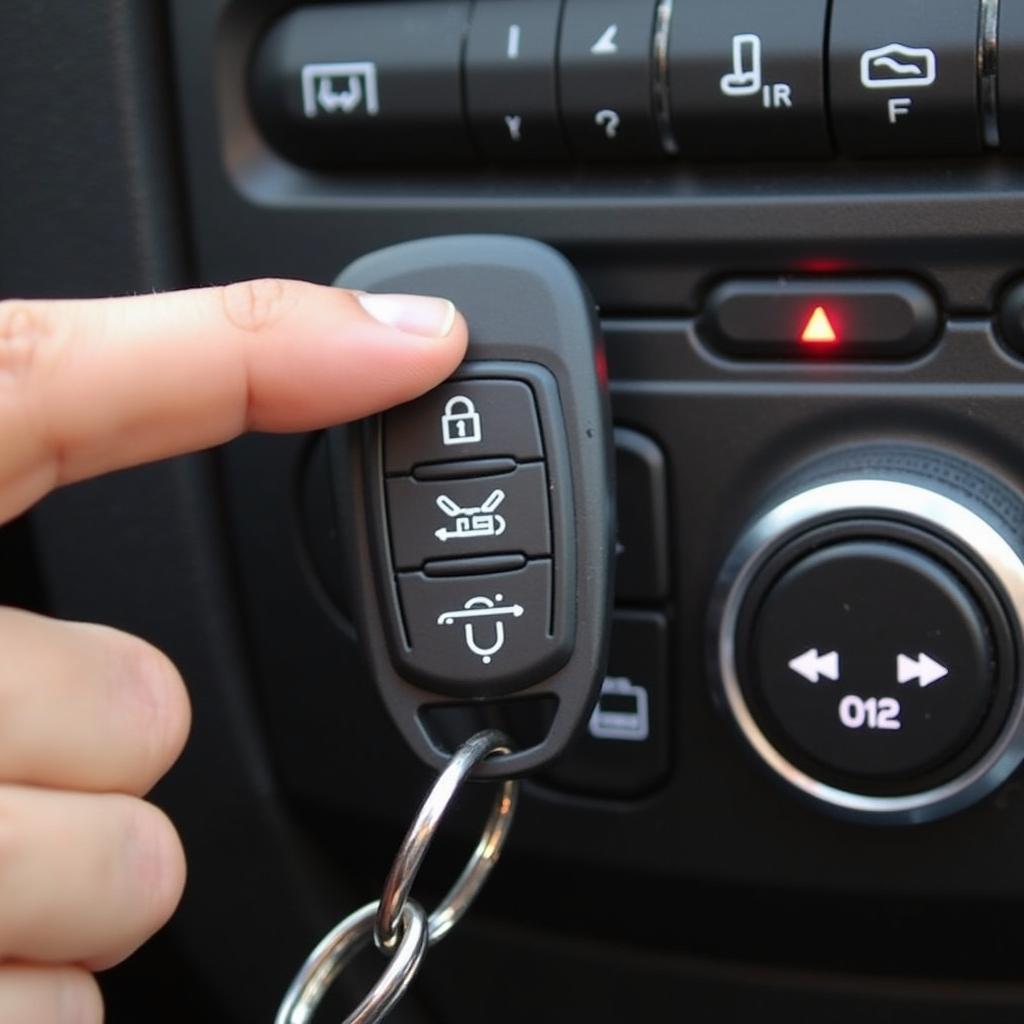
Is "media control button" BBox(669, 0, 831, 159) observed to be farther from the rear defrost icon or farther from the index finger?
the index finger

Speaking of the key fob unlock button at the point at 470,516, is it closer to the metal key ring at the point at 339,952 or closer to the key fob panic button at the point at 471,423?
the key fob panic button at the point at 471,423

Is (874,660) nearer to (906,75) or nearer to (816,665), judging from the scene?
(816,665)

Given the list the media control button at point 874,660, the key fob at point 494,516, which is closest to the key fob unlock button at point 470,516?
the key fob at point 494,516

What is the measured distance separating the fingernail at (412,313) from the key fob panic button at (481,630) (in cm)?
9

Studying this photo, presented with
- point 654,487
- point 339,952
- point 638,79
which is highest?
point 638,79

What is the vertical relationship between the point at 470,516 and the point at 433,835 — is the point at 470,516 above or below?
above

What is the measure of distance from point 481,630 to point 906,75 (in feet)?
0.84

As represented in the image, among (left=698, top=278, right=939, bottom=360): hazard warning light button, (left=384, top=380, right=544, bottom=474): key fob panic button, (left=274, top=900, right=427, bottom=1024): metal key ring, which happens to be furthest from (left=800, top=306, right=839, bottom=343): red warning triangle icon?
(left=274, top=900, right=427, bottom=1024): metal key ring

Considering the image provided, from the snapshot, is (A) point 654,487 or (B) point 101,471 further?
(A) point 654,487

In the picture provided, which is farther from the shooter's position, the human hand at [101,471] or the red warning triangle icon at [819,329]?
the red warning triangle icon at [819,329]

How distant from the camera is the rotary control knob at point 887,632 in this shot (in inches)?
22.8

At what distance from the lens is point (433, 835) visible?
22.5 inches

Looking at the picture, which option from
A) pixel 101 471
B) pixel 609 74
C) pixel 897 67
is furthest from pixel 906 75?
pixel 101 471

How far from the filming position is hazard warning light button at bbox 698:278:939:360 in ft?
1.98
